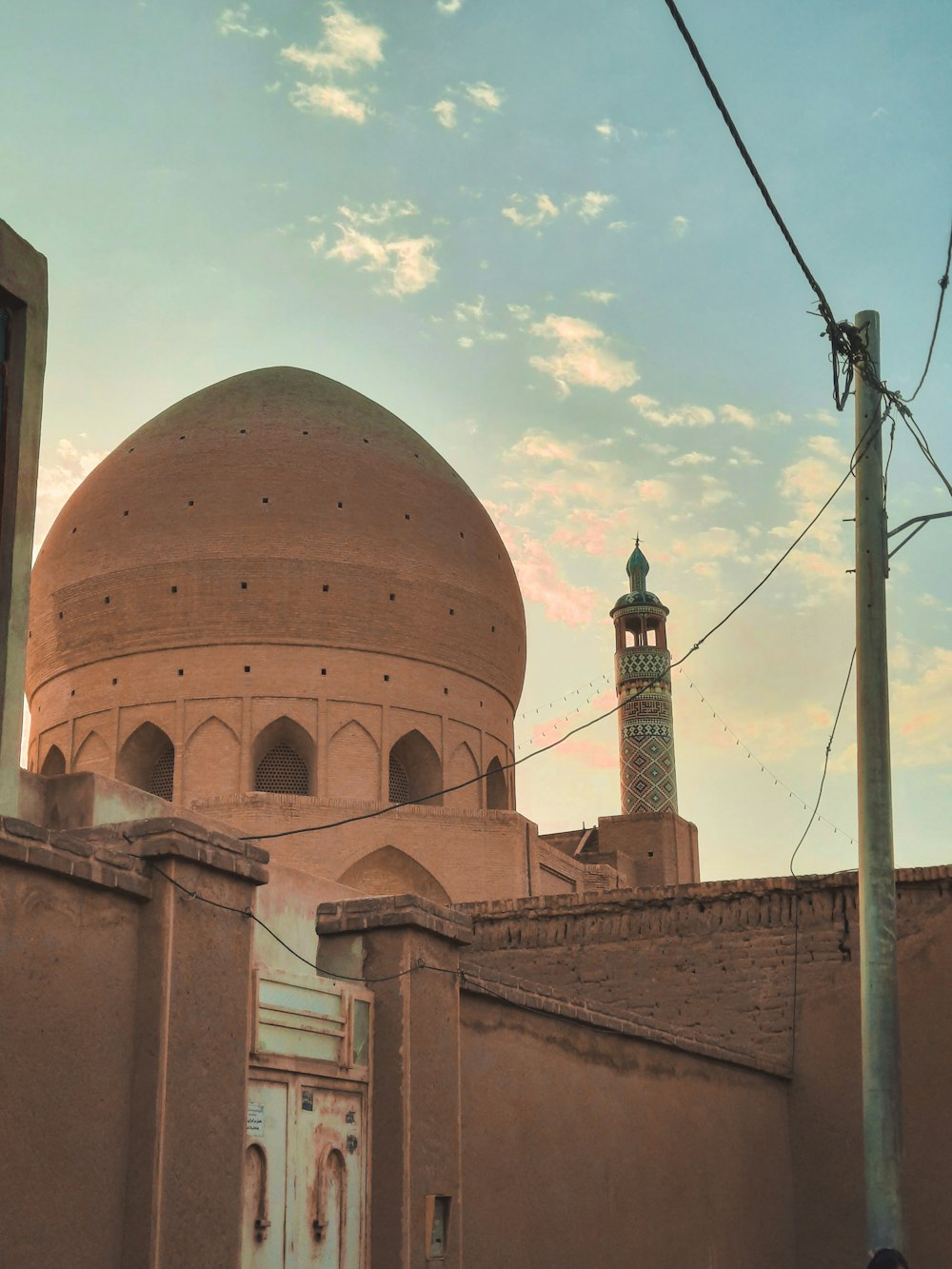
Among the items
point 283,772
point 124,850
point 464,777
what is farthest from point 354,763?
point 124,850

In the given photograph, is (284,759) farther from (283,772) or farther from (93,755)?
(93,755)

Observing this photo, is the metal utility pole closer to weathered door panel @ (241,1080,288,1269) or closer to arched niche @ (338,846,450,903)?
weathered door panel @ (241,1080,288,1269)

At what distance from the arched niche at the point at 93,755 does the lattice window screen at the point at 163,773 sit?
726 mm

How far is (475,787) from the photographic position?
2438 cm

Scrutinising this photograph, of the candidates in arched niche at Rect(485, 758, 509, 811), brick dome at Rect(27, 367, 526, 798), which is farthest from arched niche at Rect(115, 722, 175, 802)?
arched niche at Rect(485, 758, 509, 811)

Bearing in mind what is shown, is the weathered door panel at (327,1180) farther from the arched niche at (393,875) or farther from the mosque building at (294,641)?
the arched niche at (393,875)

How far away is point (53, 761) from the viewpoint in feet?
78.4

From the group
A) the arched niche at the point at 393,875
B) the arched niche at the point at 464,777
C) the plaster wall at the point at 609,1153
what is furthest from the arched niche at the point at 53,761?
the plaster wall at the point at 609,1153

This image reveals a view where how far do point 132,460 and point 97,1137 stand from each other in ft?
66.8

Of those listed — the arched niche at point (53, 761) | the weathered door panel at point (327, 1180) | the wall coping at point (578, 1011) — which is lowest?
the weathered door panel at point (327, 1180)

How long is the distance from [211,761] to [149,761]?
4.42 feet

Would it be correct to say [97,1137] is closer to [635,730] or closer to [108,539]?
[108,539]

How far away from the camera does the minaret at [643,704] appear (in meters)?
32.7

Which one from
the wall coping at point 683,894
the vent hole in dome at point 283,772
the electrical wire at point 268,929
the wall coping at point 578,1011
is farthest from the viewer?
the vent hole in dome at point 283,772
